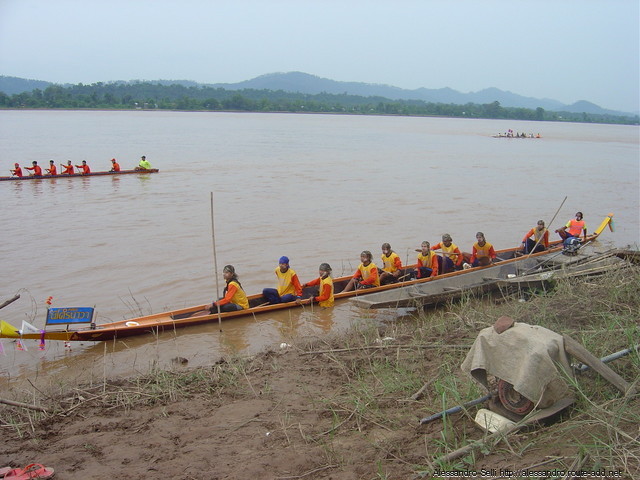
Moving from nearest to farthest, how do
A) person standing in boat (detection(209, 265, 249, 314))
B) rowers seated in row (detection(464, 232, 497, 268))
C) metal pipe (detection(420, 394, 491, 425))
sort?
metal pipe (detection(420, 394, 491, 425)), person standing in boat (detection(209, 265, 249, 314)), rowers seated in row (detection(464, 232, 497, 268))

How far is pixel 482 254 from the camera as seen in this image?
1146cm

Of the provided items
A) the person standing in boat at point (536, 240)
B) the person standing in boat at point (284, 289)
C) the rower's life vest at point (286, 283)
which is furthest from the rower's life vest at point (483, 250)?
the rower's life vest at point (286, 283)

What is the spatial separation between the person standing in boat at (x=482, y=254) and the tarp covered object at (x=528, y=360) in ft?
25.0

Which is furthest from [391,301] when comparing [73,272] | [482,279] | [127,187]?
[127,187]

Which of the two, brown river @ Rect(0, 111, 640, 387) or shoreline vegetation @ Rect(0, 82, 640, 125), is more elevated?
shoreline vegetation @ Rect(0, 82, 640, 125)

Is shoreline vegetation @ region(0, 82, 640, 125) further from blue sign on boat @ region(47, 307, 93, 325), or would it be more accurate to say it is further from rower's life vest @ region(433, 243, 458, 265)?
blue sign on boat @ region(47, 307, 93, 325)

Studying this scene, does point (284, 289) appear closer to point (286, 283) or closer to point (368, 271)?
point (286, 283)

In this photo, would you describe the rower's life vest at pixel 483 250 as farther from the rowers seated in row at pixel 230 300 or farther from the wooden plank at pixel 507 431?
the wooden plank at pixel 507 431

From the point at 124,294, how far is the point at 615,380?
893 centimetres

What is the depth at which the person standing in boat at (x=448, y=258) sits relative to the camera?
36.1 feet

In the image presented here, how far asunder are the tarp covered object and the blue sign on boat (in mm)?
5325

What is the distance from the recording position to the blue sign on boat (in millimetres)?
7297

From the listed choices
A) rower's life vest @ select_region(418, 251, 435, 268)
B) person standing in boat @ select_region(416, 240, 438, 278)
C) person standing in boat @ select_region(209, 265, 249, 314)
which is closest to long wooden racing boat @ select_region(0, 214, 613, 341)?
person standing in boat @ select_region(209, 265, 249, 314)

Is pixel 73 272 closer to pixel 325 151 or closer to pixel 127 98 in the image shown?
pixel 325 151
